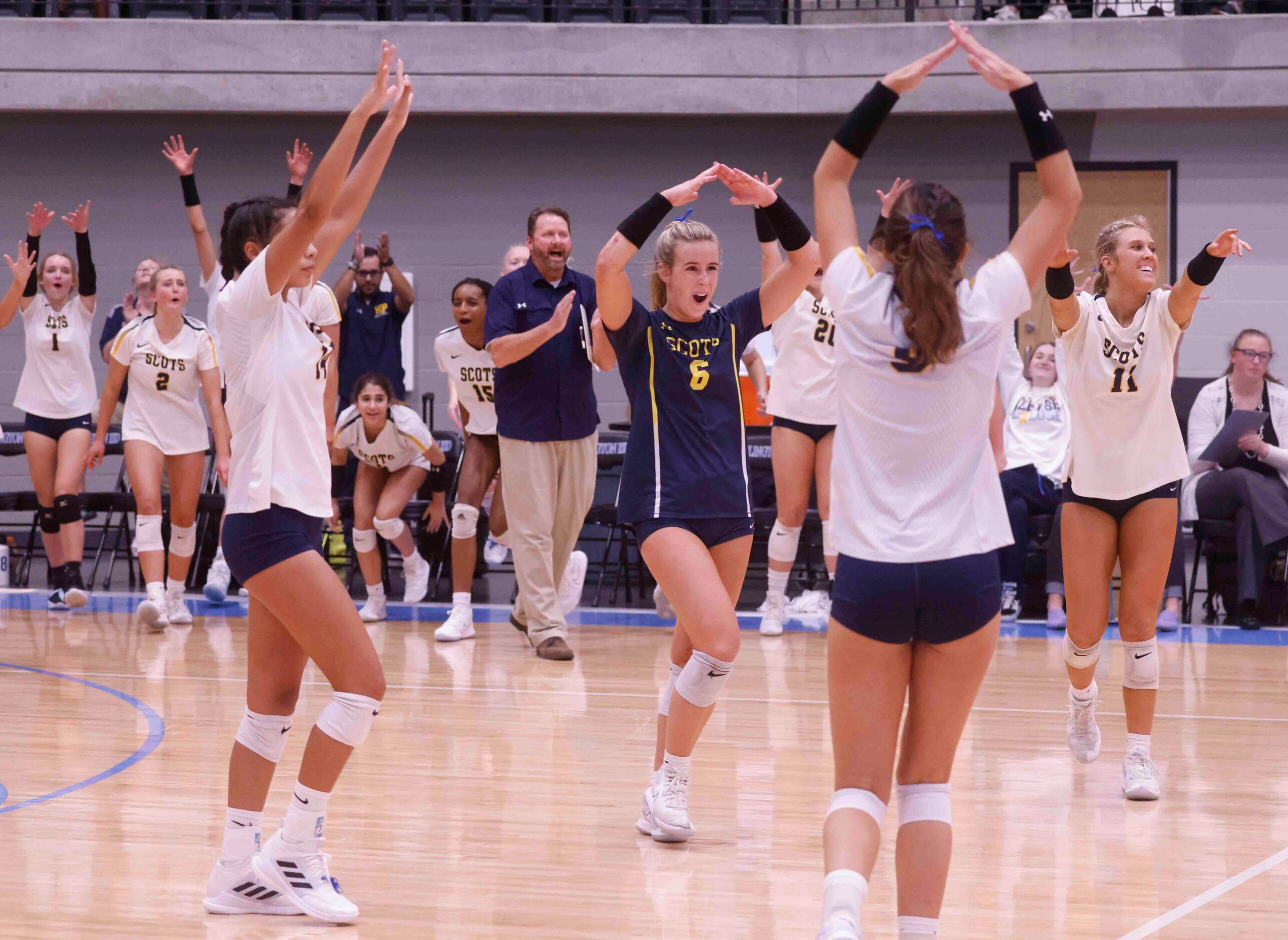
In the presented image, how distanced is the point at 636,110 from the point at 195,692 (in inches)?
247

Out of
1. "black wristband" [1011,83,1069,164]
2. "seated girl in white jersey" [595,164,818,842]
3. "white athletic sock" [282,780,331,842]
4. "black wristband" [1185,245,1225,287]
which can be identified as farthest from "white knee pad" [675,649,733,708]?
"black wristband" [1185,245,1225,287]

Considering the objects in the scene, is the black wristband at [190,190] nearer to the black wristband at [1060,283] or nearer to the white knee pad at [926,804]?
the black wristband at [1060,283]

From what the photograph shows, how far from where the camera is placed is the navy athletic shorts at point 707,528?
3.90 m

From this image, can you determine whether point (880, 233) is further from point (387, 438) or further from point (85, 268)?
point (85, 268)

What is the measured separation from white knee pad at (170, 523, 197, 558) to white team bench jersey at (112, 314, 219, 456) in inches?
17.0

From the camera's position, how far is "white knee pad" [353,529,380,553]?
8.02 m

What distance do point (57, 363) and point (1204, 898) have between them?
7.04 metres

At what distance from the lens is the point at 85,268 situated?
8359 millimetres

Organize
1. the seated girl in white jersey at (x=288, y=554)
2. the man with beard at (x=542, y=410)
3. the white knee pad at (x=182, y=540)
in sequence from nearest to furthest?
the seated girl in white jersey at (x=288, y=554) < the man with beard at (x=542, y=410) < the white knee pad at (x=182, y=540)

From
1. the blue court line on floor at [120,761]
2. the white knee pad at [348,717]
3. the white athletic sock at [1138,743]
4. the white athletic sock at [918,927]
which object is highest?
the white knee pad at [348,717]

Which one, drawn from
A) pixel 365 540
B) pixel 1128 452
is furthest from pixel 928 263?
pixel 365 540

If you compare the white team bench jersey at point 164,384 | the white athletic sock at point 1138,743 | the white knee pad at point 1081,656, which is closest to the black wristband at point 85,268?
the white team bench jersey at point 164,384

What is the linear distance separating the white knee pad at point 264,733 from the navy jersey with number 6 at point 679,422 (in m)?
1.09

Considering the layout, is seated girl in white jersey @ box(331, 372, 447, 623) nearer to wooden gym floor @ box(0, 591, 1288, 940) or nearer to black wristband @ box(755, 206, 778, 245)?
wooden gym floor @ box(0, 591, 1288, 940)
